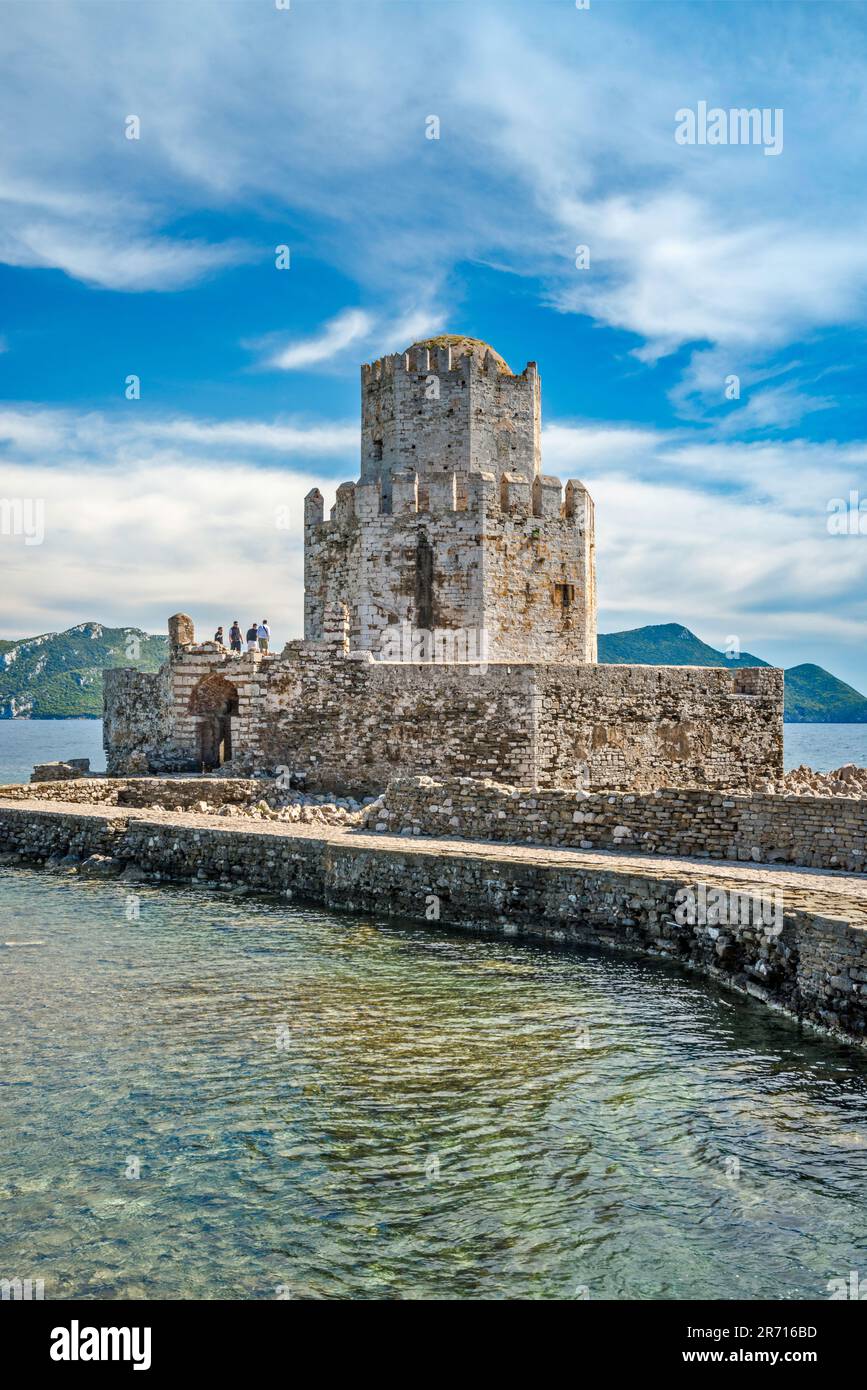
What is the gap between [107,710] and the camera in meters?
27.4

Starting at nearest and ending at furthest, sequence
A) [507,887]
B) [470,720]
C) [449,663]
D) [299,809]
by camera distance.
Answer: [507,887]
[299,809]
[470,720]
[449,663]

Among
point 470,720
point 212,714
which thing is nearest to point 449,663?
point 470,720

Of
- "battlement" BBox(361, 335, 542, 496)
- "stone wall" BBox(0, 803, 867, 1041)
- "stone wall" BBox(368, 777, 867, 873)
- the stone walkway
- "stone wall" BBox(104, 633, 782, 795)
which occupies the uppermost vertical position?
"battlement" BBox(361, 335, 542, 496)

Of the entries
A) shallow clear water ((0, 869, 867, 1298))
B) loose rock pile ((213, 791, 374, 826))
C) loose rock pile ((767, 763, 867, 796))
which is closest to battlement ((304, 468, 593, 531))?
loose rock pile ((213, 791, 374, 826))

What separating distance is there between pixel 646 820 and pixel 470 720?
6639 mm

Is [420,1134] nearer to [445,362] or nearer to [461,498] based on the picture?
[461,498]

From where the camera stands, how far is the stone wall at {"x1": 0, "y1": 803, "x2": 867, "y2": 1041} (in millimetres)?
9547

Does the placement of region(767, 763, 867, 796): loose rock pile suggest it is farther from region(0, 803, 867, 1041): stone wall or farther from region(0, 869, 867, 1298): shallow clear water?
region(0, 869, 867, 1298): shallow clear water

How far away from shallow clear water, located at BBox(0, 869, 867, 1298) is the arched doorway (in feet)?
38.1

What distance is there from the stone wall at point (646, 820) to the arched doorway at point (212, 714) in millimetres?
7178

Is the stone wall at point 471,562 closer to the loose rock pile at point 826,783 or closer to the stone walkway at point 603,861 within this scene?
the loose rock pile at point 826,783

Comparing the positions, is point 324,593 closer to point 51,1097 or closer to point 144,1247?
point 51,1097

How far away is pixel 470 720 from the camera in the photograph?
67.5 feet

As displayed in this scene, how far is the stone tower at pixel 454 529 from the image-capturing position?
76.0 feet
